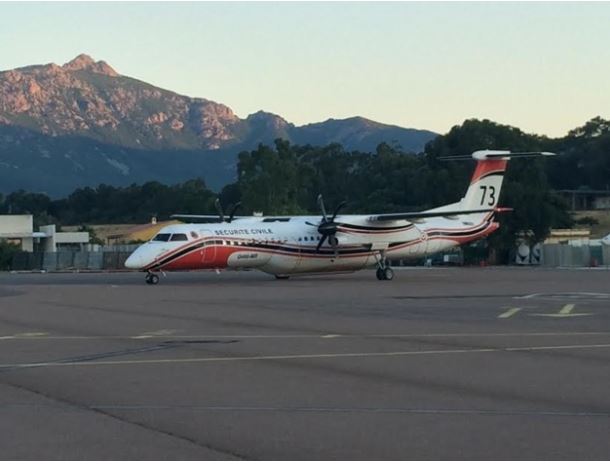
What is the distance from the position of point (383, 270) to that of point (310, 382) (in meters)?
31.9

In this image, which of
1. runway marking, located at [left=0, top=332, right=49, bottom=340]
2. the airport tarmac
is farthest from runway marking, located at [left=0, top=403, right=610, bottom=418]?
runway marking, located at [left=0, top=332, right=49, bottom=340]

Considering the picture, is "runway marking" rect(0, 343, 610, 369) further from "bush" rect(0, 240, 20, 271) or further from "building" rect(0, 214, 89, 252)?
"building" rect(0, 214, 89, 252)

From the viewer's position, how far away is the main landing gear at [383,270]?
147 feet

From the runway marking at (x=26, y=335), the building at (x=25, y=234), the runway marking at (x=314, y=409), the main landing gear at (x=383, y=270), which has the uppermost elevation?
the building at (x=25, y=234)

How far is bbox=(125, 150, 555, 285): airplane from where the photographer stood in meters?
41.8

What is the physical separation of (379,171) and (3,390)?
10438 centimetres

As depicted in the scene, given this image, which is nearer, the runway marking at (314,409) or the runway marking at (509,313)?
the runway marking at (314,409)

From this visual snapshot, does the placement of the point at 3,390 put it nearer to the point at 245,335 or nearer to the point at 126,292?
the point at 245,335

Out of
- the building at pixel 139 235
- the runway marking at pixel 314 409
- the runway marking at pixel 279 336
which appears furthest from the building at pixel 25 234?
the runway marking at pixel 314 409

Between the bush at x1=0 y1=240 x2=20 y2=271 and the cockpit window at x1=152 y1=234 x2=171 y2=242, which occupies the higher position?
the cockpit window at x1=152 y1=234 x2=171 y2=242

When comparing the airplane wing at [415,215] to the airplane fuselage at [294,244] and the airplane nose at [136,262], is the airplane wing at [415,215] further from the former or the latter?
the airplane nose at [136,262]

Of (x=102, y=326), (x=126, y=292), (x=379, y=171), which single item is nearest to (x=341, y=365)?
(x=102, y=326)

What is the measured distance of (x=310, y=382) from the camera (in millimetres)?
13195

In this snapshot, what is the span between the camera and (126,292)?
36562 mm
